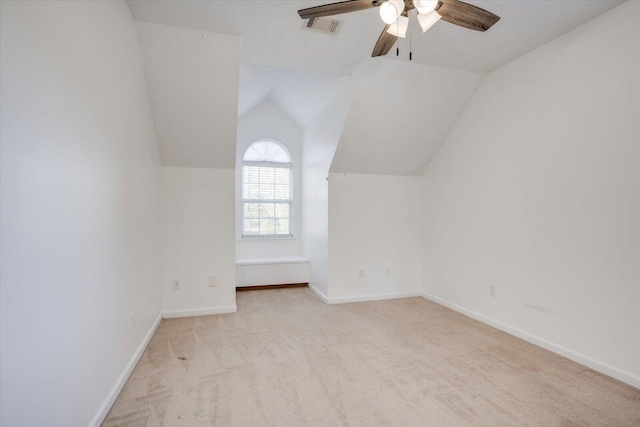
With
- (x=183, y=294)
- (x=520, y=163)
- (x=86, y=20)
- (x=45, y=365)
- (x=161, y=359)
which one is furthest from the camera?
(x=183, y=294)

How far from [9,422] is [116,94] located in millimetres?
1797

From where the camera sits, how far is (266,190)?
16.9 feet

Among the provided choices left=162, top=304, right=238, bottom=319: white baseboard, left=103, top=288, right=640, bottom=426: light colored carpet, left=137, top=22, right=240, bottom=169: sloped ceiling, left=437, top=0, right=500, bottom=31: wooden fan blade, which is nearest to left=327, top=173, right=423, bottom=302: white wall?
left=103, top=288, right=640, bottom=426: light colored carpet

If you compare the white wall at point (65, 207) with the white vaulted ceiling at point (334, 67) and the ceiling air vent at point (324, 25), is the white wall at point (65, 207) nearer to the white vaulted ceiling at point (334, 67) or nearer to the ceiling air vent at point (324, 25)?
the white vaulted ceiling at point (334, 67)

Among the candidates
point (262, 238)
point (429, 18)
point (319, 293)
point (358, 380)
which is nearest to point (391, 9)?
point (429, 18)

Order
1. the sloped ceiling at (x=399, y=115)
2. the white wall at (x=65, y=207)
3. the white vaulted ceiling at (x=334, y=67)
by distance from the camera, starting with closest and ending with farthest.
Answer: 1. the white wall at (x=65, y=207)
2. the white vaulted ceiling at (x=334, y=67)
3. the sloped ceiling at (x=399, y=115)

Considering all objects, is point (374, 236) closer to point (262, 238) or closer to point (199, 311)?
point (262, 238)

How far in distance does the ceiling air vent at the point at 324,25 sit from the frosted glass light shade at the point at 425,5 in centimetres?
103

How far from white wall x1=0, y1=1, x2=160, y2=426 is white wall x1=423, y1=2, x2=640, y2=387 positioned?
328 centimetres

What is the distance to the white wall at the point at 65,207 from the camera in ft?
3.39

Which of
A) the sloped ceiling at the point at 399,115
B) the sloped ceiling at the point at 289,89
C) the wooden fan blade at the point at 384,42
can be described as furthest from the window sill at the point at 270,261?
the wooden fan blade at the point at 384,42

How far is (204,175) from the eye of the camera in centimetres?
351

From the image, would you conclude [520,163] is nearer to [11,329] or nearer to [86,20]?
[86,20]

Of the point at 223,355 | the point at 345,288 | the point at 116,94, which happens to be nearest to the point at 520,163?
the point at 345,288
